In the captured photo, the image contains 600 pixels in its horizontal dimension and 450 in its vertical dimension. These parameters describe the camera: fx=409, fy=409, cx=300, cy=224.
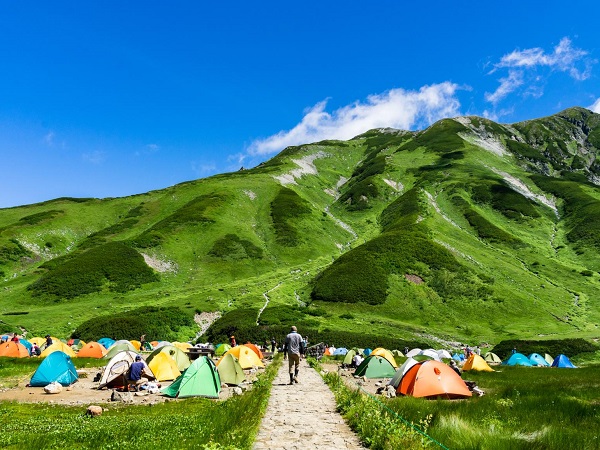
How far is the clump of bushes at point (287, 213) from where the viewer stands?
11738 cm

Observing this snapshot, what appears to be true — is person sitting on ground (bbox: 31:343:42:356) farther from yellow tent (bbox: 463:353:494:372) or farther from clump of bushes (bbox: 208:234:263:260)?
clump of bushes (bbox: 208:234:263:260)

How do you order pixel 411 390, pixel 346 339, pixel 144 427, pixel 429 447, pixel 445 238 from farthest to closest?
pixel 445 238 < pixel 346 339 < pixel 411 390 < pixel 144 427 < pixel 429 447

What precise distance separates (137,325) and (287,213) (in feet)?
262

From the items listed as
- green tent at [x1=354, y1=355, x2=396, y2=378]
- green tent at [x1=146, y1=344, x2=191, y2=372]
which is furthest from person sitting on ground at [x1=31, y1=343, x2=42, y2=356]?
green tent at [x1=354, y1=355, x2=396, y2=378]

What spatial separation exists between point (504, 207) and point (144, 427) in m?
154

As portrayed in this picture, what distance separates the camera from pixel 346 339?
186 ft

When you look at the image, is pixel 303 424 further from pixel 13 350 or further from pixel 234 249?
pixel 234 249

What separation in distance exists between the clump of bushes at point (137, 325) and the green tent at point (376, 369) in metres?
35.6

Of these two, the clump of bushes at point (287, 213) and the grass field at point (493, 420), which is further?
the clump of bushes at point (287, 213)

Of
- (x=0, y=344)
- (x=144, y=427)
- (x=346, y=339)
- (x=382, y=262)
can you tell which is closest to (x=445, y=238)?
(x=382, y=262)

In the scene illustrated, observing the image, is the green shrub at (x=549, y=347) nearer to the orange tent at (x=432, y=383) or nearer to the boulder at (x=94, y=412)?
the orange tent at (x=432, y=383)

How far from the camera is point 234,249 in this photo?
105m

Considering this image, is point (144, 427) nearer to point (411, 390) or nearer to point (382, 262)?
point (411, 390)

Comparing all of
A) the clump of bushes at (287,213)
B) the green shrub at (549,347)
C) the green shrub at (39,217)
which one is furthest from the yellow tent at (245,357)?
the green shrub at (39,217)
